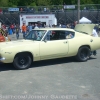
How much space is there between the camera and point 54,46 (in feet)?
28.0

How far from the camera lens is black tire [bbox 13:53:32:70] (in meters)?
7.93

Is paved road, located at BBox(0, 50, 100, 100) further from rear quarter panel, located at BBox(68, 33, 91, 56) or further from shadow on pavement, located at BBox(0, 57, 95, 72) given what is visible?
rear quarter panel, located at BBox(68, 33, 91, 56)

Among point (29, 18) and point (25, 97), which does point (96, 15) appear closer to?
point (29, 18)

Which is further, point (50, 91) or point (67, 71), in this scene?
point (67, 71)

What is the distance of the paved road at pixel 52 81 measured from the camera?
5418mm

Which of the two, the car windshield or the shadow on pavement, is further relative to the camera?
the car windshield

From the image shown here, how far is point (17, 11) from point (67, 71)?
3176cm

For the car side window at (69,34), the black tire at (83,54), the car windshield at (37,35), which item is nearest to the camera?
the car windshield at (37,35)

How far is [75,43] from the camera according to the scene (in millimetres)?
9078

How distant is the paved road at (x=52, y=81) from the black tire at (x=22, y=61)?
0.65 ft

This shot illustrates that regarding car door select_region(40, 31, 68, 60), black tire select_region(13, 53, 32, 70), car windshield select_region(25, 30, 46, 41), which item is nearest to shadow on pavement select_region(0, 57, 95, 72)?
black tire select_region(13, 53, 32, 70)

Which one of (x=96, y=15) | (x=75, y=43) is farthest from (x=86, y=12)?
(x=75, y=43)

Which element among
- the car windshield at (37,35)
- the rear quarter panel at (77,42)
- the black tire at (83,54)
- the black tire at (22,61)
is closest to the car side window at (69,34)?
the rear quarter panel at (77,42)

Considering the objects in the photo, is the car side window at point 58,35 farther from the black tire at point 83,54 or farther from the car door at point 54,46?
the black tire at point 83,54
